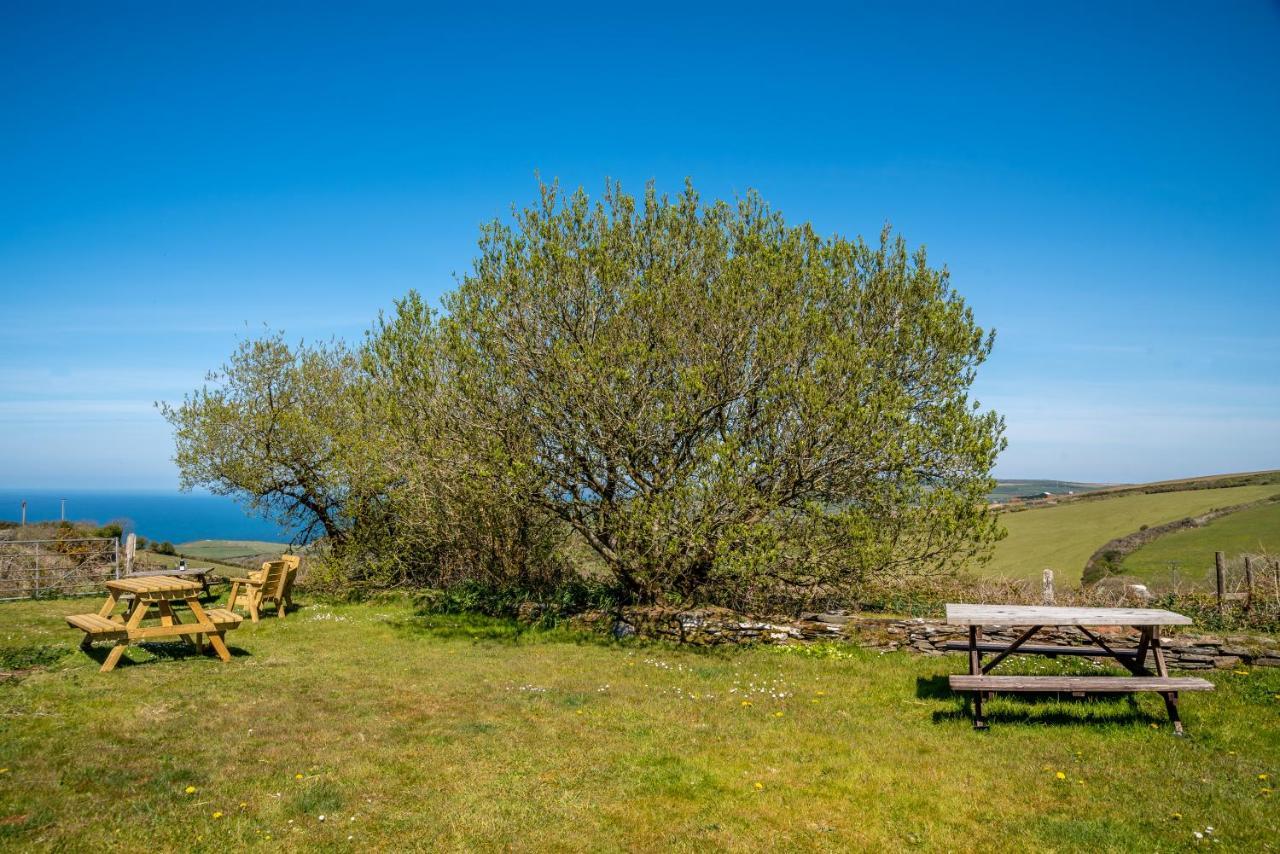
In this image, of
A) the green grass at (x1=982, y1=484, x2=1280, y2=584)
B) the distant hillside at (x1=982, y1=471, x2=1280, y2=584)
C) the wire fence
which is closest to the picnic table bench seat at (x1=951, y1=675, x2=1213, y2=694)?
the distant hillside at (x1=982, y1=471, x2=1280, y2=584)

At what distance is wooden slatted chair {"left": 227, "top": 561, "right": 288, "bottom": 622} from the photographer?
16.0 metres

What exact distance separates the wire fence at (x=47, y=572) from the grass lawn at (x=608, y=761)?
1099 centimetres

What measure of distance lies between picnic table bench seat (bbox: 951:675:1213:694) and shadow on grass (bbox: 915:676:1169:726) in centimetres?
53

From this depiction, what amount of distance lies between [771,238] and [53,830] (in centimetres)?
1309

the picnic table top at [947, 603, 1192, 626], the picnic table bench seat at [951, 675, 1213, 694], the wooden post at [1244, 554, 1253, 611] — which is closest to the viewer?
the picnic table bench seat at [951, 675, 1213, 694]

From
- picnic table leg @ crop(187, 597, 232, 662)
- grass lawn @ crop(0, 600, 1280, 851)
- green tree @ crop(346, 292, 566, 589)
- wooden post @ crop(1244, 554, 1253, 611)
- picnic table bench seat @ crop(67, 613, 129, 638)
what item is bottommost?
grass lawn @ crop(0, 600, 1280, 851)

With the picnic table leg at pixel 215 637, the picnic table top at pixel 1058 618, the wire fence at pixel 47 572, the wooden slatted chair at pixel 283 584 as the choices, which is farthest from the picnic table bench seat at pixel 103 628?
the picnic table top at pixel 1058 618

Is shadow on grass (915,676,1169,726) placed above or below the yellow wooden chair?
below

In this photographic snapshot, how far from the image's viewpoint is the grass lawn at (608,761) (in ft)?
18.6

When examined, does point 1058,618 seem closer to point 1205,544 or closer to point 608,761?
point 608,761

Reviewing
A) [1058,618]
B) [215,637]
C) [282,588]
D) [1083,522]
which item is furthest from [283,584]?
[1083,522]

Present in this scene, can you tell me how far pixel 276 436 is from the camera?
2250 cm

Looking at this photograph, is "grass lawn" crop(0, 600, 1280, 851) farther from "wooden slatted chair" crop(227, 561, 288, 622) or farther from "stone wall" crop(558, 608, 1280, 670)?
"wooden slatted chair" crop(227, 561, 288, 622)

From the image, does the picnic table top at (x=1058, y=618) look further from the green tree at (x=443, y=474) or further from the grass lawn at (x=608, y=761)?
the green tree at (x=443, y=474)
